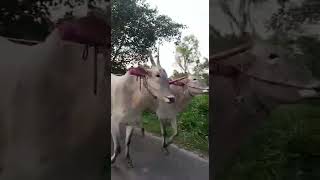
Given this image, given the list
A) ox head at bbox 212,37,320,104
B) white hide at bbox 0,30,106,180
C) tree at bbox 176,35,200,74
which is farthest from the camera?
tree at bbox 176,35,200,74

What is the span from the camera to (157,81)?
2822 mm

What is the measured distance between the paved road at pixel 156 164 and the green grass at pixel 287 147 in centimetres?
32

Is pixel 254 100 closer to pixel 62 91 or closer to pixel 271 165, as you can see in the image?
pixel 271 165

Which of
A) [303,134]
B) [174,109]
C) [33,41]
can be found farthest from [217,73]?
[33,41]

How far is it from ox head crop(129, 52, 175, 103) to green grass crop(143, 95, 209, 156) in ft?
0.44

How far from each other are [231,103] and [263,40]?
17.4 inches

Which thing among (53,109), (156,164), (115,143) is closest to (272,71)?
(156,164)

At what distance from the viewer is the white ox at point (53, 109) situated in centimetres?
259

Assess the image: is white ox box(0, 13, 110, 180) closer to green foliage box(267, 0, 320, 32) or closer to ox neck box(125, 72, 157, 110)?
ox neck box(125, 72, 157, 110)

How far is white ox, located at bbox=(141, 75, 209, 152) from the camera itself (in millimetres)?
2799

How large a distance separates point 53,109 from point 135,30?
0.73m

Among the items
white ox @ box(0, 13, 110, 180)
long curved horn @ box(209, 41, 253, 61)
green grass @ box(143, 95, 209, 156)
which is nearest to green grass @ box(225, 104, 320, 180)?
green grass @ box(143, 95, 209, 156)

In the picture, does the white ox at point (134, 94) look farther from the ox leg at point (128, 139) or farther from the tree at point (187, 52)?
the tree at point (187, 52)

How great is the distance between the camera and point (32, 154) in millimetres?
2648
